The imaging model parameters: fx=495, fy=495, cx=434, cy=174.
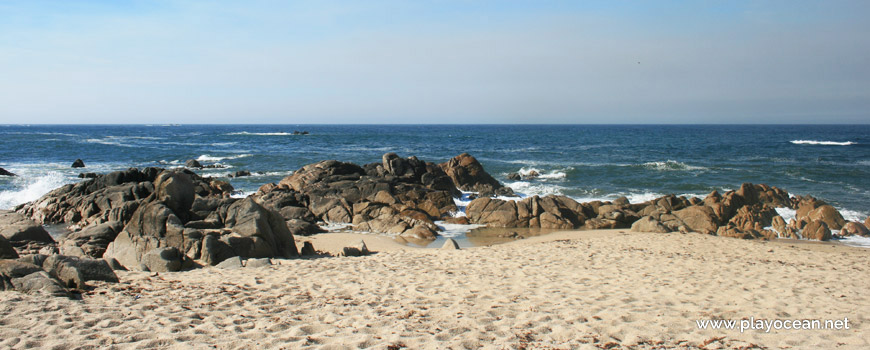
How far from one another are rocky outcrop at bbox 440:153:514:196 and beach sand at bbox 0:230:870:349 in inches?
539

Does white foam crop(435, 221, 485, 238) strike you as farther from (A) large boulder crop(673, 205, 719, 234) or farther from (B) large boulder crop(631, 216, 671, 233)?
(A) large boulder crop(673, 205, 719, 234)

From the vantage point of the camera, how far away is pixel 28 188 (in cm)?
2461

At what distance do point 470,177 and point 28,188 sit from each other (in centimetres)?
2214

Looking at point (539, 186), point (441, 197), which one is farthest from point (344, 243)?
point (539, 186)

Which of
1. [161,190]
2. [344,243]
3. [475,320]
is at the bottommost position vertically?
[344,243]

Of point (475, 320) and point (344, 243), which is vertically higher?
point (475, 320)

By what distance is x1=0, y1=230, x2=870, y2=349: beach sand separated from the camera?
5.67 metres

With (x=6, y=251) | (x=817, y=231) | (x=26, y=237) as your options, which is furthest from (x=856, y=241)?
(x=26, y=237)

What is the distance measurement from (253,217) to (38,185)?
20.7 m

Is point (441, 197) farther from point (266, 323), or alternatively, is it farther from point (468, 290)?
point (266, 323)

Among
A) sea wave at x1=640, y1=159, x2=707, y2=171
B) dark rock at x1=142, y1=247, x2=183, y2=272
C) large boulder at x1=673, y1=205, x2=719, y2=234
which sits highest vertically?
dark rock at x1=142, y1=247, x2=183, y2=272

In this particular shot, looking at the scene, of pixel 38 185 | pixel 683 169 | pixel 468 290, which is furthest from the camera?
pixel 683 169

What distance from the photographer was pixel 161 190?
1322 centimetres

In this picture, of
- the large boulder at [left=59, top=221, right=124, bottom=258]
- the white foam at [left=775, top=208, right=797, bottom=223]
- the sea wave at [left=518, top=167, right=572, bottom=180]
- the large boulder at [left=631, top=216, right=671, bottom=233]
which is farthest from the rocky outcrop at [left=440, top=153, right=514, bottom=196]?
the large boulder at [left=59, top=221, right=124, bottom=258]
